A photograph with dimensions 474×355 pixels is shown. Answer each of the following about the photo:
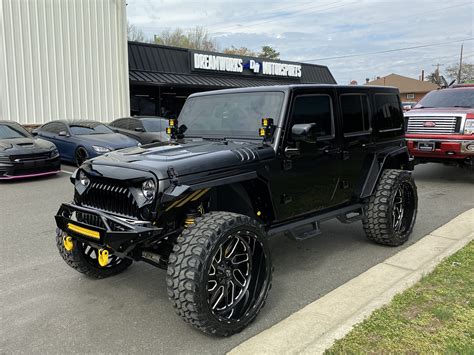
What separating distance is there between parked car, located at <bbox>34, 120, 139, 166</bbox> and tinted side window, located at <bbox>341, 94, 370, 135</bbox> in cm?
714

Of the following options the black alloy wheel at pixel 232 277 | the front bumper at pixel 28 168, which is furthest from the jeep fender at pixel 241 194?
the front bumper at pixel 28 168

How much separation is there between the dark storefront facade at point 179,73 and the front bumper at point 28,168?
871 centimetres

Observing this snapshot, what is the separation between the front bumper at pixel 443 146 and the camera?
882cm

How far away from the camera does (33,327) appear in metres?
3.44

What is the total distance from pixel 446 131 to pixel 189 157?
Answer: 7333 millimetres

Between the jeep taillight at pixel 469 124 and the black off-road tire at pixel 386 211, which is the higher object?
the jeep taillight at pixel 469 124

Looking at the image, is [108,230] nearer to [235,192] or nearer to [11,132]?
[235,192]

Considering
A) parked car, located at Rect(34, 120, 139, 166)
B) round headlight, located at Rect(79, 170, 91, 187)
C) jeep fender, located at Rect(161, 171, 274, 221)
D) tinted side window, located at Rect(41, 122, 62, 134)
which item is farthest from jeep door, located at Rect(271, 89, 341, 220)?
tinted side window, located at Rect(41, 122, 62, 134)

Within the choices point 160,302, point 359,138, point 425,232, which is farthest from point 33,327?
point 425,232

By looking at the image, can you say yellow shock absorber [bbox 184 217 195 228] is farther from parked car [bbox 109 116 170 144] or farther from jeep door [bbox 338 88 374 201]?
parked car [bbox 109 116 170 144]

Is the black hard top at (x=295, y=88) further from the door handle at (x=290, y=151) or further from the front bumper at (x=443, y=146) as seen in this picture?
the front bumper at (x=443, y=146)

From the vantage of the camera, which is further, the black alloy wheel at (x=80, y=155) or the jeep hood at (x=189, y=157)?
the black alloy wheel at (x=80, y=155)

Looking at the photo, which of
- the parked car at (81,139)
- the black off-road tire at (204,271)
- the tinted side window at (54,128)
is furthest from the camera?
the tinted side window at (54,128)

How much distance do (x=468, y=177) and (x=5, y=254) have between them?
9.93 metres
